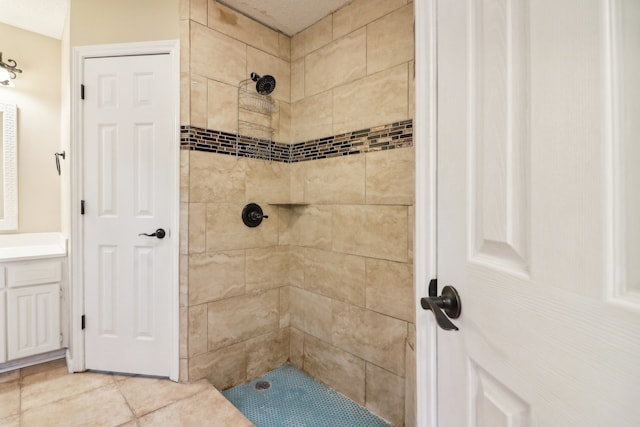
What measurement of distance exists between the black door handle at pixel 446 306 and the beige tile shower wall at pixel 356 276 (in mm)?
890

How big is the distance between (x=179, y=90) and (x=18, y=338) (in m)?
1.96

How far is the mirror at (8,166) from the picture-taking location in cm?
221

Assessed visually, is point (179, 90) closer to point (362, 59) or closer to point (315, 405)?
point (362, 59)

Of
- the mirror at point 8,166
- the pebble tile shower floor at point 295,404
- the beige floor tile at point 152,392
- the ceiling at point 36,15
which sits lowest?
the pebble tile shower floor at point 295,404

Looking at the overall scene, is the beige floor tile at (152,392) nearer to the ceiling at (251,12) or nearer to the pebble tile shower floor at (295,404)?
the pebble tile shower floor at (295,404)

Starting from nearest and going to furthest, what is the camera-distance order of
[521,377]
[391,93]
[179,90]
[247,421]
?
[521,377] < [247,421] < [391,93] < [179,90]

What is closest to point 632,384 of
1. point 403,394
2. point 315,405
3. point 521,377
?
point 521,377

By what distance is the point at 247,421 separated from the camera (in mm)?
1586

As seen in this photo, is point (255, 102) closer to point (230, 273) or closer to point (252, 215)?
point (252, 215)

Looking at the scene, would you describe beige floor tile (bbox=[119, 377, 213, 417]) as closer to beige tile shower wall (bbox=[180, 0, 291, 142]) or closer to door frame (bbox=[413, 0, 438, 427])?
door frame (bbox=[413, 0, 438, 427])

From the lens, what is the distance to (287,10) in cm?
206

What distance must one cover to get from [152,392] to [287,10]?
259 centimetres

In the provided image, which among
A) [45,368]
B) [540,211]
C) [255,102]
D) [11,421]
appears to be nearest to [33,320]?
[45,368]

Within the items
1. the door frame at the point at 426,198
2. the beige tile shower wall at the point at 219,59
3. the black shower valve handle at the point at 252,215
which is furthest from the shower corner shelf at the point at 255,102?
the door frame at the point at 426,198
